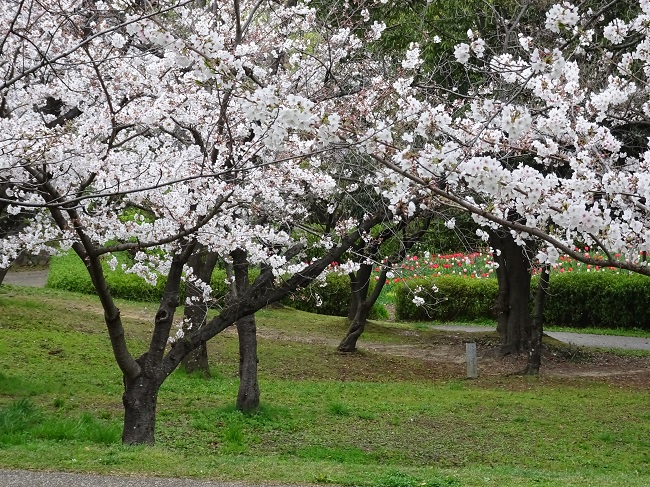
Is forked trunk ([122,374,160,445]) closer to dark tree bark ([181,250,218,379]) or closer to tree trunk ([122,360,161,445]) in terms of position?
tree trunk ([122,360,161,445])

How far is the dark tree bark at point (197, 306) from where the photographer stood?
9.44m

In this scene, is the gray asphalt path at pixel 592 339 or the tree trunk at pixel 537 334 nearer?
the tree trunk at pixel 537 334

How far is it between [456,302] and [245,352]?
11500mm

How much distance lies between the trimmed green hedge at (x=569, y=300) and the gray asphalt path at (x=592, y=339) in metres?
0.89

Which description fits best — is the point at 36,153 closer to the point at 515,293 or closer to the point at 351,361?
the point at 351,361

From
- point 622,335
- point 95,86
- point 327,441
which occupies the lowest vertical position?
point 327,441

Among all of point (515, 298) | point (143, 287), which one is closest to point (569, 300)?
point (515, 298)

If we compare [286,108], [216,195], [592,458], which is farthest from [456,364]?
[286,108]

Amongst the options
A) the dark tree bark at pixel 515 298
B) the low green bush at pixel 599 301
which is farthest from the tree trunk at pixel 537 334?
the low green bush at pixel 599 301

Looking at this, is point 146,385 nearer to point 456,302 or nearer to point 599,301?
Result: point 456,302

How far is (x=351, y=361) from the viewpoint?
13.4 meters

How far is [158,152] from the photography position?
25.6 ft

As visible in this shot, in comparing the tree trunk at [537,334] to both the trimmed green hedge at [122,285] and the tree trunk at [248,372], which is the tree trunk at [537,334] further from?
the trimmed green hedge at [122,285]

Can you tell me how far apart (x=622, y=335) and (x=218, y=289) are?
30.2ft
